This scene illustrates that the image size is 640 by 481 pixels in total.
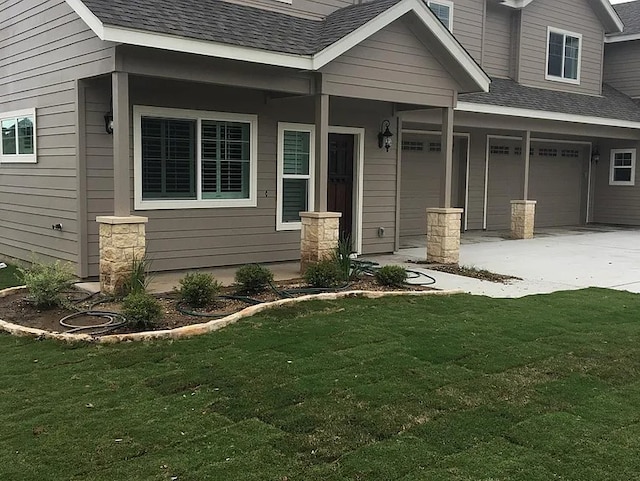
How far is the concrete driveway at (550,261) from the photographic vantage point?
916 cm

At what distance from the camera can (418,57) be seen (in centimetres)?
1025

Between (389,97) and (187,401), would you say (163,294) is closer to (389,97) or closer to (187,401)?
(187,401)

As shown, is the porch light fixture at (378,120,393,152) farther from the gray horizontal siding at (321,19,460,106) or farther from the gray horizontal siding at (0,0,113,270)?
the gray horizontal siding at (0,0,113,270)

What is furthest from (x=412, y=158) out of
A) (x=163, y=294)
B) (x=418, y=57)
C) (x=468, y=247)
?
(x=163, y=294)

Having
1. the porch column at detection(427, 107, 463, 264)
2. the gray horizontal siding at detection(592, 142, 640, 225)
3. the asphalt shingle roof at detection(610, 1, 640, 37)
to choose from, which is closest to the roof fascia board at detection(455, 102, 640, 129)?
the porch column at detection(427, 107, 463, 264)

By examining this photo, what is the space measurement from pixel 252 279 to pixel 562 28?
13.8 m

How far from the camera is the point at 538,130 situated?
16.0 m

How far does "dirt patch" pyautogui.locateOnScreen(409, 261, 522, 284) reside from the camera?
31.7ft

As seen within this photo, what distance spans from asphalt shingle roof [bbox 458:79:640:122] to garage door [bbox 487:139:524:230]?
5.41 ft

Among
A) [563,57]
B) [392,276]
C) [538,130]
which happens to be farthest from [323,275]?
[563,57]

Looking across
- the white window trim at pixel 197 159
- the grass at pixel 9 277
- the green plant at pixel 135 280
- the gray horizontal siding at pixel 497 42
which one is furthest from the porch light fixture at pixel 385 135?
the grass at pixel 9 277

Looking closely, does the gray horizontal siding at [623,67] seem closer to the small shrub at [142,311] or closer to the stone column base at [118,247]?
the stone column base at [118,247]

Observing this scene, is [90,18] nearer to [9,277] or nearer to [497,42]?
[9,277]

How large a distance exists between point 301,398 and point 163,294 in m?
3.83
